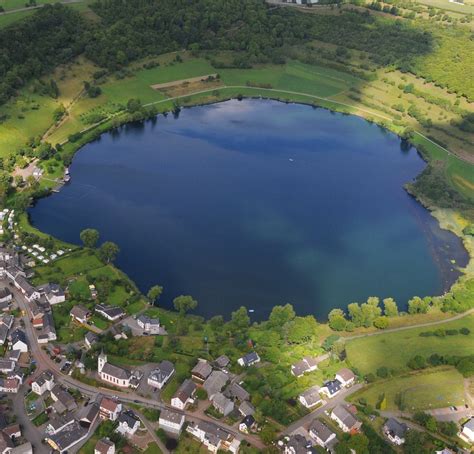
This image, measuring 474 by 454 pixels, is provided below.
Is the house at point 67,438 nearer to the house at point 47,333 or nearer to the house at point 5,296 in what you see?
the house at point 47,333

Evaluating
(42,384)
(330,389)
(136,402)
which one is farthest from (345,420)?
(42,384)

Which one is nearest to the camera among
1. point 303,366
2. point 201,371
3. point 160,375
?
point 160,375

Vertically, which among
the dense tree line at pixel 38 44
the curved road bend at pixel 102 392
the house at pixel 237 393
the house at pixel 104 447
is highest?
the dense tree line at pixel 38 44

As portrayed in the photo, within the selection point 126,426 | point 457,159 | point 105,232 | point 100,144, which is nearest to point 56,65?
point 100,144

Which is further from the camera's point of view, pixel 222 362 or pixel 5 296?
pixel 5 296

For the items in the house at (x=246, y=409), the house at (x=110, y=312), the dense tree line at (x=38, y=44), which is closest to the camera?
the house at (x=246, y=409)

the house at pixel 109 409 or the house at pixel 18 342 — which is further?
the house at pixel 18 342

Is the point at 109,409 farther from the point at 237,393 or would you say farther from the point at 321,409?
the point at 321,409

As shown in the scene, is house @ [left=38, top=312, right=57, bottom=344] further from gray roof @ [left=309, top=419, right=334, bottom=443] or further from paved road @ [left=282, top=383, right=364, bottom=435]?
gray roof @ [left=309, top=419, right=334, bottom=443]

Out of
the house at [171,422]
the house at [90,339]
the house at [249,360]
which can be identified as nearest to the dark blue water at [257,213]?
the house at [249,360]
